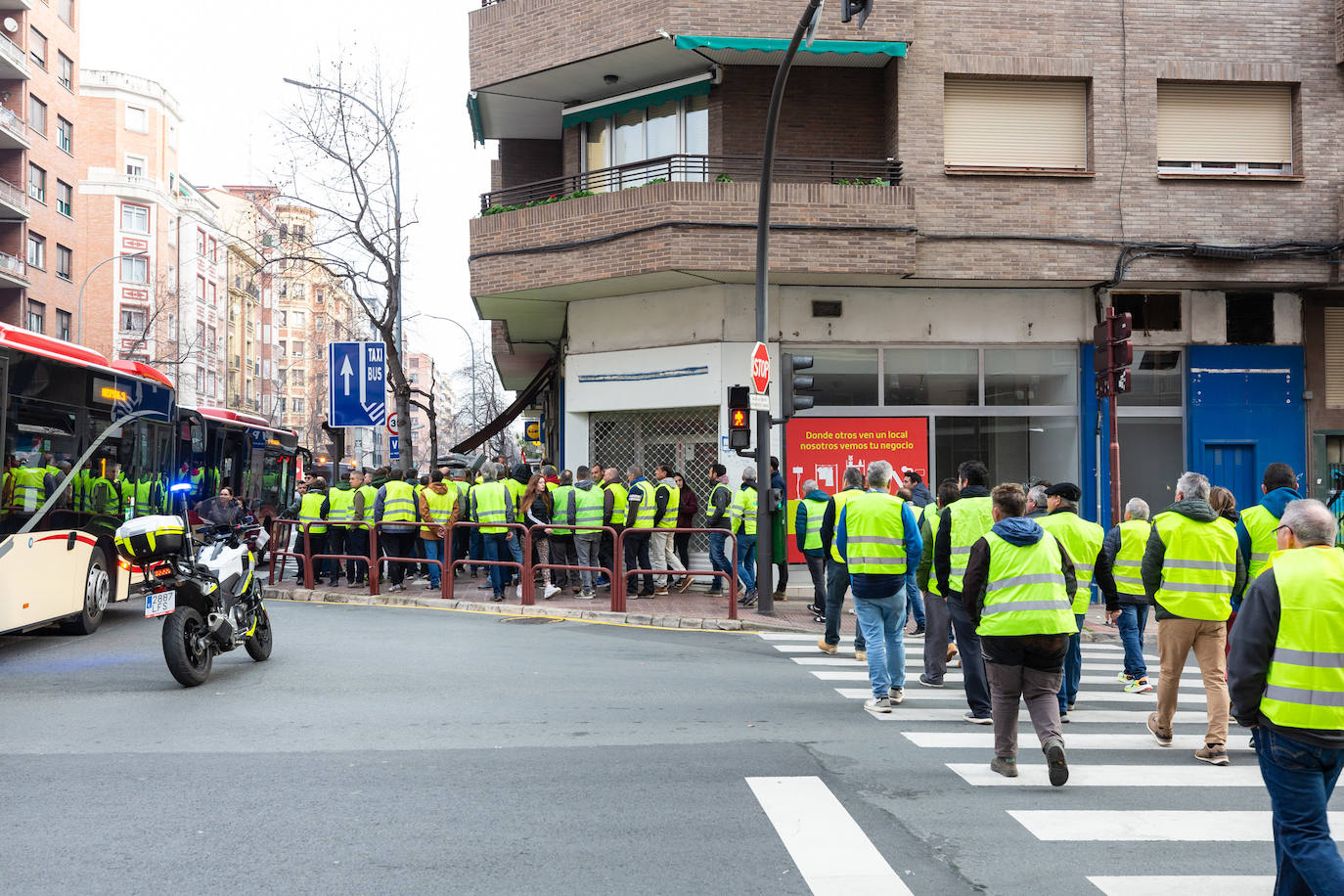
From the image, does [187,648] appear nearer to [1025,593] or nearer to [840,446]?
[1025,593]

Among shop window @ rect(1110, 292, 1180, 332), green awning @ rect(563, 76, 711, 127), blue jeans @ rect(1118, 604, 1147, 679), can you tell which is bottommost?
blue jeans @ rect(1118, 604, 1147, 679)

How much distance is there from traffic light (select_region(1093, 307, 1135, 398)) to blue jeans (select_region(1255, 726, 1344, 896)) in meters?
9.58

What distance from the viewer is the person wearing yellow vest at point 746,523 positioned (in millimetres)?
14531

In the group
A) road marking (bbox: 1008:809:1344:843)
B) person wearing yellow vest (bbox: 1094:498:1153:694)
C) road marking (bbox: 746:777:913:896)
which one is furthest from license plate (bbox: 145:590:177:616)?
person wearing yellow vest (bbox: 1094:498:1153:694)

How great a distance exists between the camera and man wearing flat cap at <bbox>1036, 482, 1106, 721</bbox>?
303 inches

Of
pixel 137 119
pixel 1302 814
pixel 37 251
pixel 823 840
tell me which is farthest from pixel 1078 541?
pixel 137 119

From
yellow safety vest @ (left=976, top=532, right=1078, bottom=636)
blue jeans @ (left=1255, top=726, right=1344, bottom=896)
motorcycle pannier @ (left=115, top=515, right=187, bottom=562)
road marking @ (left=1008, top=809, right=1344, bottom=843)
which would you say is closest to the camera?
blue jeans @ (left=1255, top=726, right=1344, bottom=896)

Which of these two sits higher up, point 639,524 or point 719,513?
point 719,513

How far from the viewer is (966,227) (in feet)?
53.5

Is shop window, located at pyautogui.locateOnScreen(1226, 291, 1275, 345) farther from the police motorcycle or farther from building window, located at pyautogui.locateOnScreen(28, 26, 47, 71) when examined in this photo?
building window, located at pyautogui.locateOnScreen(28, 26, 47, 71)

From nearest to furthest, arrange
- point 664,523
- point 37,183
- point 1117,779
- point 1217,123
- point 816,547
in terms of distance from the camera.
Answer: point 1117,779
point 816,547
point 664,523
point 1217,123
point 37,183

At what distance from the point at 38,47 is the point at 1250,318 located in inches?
1703

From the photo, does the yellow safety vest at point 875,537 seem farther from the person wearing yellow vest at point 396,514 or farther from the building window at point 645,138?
the building window at point 645,138

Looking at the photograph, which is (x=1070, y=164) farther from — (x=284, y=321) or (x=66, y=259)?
(x=284, y=321)
